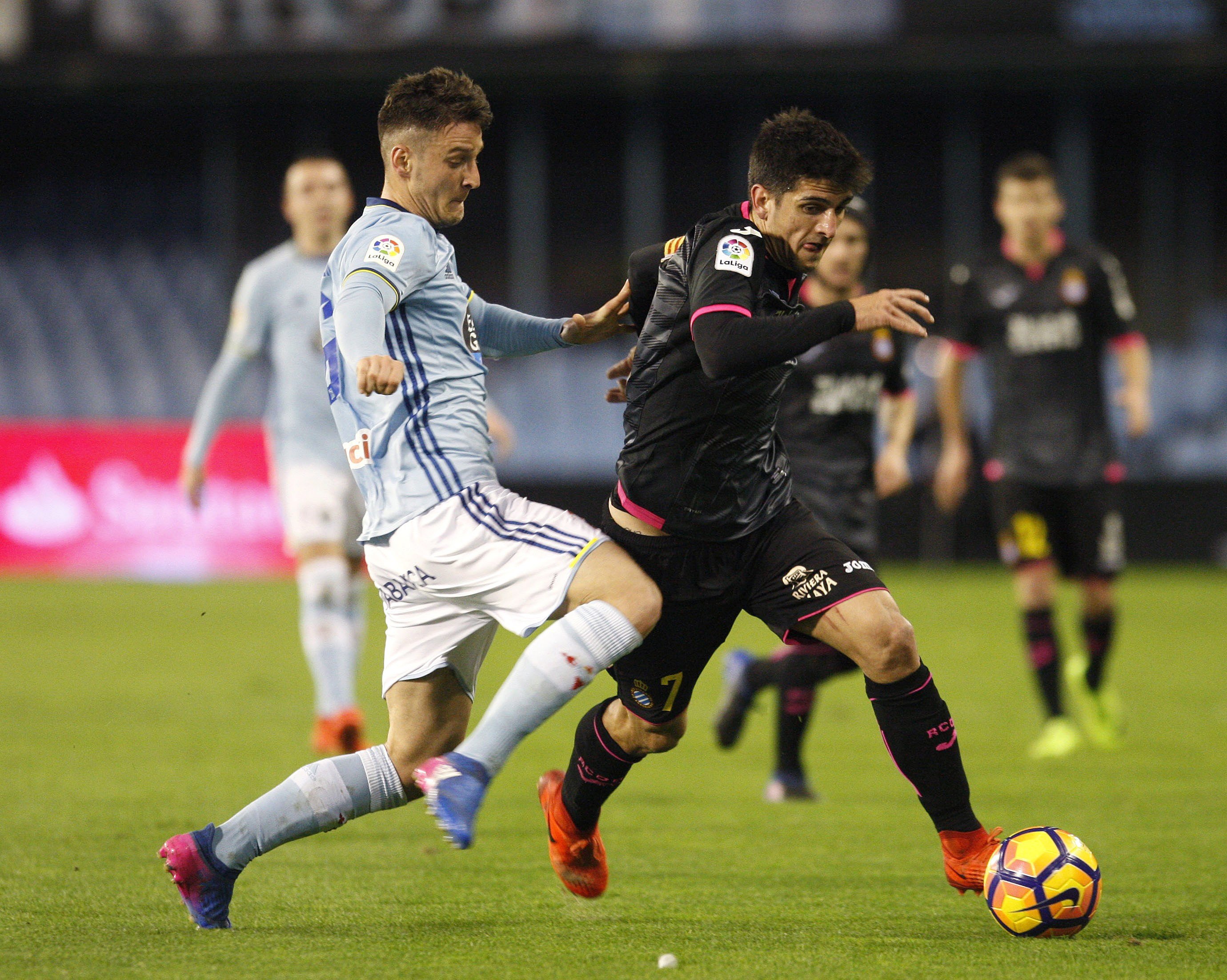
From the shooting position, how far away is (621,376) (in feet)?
14.1

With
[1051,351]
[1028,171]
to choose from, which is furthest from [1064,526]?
[1028,171]

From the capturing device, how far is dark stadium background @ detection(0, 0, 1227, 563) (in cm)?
1659

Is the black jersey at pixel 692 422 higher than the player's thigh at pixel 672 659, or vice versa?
the black jersey at pixel 692 422

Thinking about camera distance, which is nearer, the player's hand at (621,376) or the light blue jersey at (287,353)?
the player's hand at (621,376)

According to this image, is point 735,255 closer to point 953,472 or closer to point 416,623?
point 416,623

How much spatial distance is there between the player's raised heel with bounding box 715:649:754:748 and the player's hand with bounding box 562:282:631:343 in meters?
2.45

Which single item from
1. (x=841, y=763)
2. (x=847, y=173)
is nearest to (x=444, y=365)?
(x=847, y=173)

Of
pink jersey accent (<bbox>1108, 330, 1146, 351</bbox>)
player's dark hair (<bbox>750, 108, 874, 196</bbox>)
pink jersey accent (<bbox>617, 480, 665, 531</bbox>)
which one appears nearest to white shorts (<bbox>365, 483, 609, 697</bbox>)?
pink jersey accent (<bbox>617, 480, 665, 531</bbox>)

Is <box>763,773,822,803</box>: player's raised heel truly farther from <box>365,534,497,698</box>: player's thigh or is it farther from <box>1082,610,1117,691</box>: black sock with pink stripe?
<box>365,534,497,698</box>: player's thigh

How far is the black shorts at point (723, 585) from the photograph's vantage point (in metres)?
3.91

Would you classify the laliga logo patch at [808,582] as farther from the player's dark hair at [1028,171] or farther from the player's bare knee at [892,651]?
the player's dark hair at [1028,171]

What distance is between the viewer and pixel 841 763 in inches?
260


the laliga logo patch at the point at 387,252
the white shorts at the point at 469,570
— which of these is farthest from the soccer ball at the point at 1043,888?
the laliga logo patch at the point at 387,252

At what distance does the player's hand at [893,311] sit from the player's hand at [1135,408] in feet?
12.8
